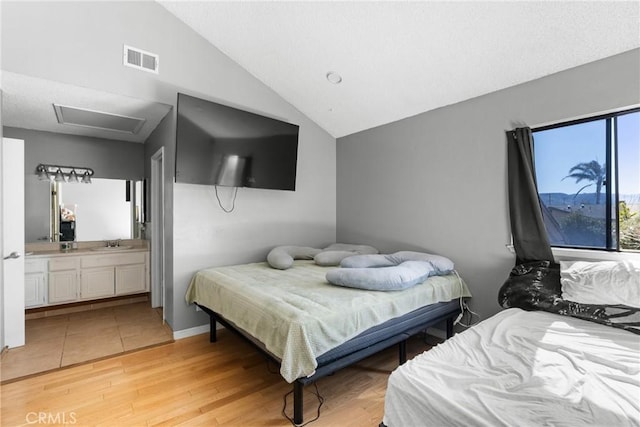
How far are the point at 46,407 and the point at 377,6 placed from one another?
370 cm

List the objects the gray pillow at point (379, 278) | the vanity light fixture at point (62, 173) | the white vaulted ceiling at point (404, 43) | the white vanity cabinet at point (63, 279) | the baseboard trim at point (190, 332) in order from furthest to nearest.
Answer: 1. the vanity light fixture at point (62, 173)
2. the white vanity cabinet at point (63, 279)
3. the baseboard trim at point (190, 332)
4. the gray pillow at point (379, 278)
5. the white vaulted ceiling at point (404, 43)

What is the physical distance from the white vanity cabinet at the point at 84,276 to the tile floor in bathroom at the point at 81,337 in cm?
24

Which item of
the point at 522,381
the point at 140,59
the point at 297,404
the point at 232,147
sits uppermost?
the point at 140,59

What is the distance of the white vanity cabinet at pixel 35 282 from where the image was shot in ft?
11.3

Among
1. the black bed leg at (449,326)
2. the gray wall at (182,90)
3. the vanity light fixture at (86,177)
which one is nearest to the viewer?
the gray wall at (182,90)

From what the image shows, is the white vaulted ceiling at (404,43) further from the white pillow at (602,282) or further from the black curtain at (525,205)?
the white pillow at (602,282)

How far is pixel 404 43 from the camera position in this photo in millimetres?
2506

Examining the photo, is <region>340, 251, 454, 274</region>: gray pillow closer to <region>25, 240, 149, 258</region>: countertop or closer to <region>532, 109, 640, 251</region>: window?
<region>532, 109, 640, 251</region>: window

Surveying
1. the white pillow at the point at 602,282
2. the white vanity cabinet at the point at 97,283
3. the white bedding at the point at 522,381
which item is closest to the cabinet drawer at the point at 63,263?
the white vanity cabinet at the point at 97,283

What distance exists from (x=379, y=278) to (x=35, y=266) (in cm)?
411

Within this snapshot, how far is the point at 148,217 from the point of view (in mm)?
4418

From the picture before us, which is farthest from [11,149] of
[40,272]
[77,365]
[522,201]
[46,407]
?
[522,201]

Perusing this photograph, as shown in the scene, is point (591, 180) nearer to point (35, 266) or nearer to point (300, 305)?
point (300, 305)

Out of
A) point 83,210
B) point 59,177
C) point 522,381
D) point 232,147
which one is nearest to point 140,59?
point 232,147
